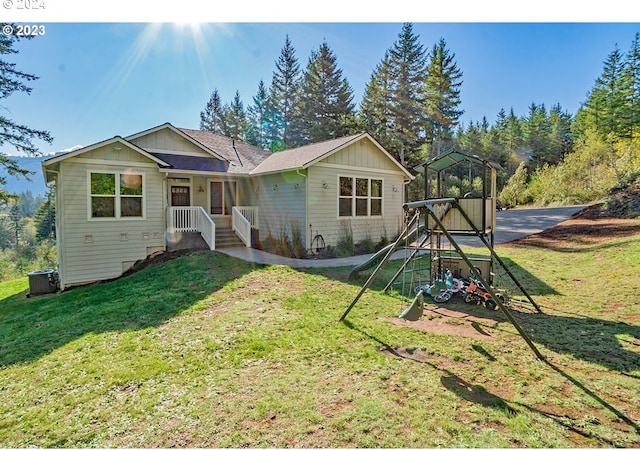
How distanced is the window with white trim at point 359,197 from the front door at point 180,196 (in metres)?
6.59

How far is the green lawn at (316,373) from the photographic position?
2.83 meters

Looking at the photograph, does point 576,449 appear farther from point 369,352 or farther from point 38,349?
point 38,349

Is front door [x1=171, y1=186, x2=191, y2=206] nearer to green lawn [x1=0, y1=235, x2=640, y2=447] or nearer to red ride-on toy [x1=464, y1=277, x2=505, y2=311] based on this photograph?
green lawn [x1=0, y1=235, x2=640, y2=447]

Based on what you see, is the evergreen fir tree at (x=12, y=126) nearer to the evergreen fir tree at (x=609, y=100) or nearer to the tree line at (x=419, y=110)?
the tree line at (x=419, y=110)

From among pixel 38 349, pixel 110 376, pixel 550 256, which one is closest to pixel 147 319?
pixel 38 349

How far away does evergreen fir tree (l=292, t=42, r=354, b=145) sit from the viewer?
3319cm

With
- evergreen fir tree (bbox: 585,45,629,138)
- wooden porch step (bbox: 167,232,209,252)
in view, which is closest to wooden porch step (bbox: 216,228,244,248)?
wooden porch step (bbox: 167,232,209,252)

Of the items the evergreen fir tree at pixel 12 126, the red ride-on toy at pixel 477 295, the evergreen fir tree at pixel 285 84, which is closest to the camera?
the red ride-on toy at pixel 477 295

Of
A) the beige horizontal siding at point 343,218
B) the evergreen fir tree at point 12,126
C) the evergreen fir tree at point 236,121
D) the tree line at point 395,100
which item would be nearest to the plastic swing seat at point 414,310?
the beige horizontal siding at point 343,218

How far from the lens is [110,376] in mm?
3984

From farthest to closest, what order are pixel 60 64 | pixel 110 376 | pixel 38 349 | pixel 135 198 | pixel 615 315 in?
pixel 60 64 < pixel 135 198 < pixel 615 315 < pixel 38 349 < pixel 110 376

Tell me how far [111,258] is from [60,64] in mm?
8301

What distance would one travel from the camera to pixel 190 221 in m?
12.6
